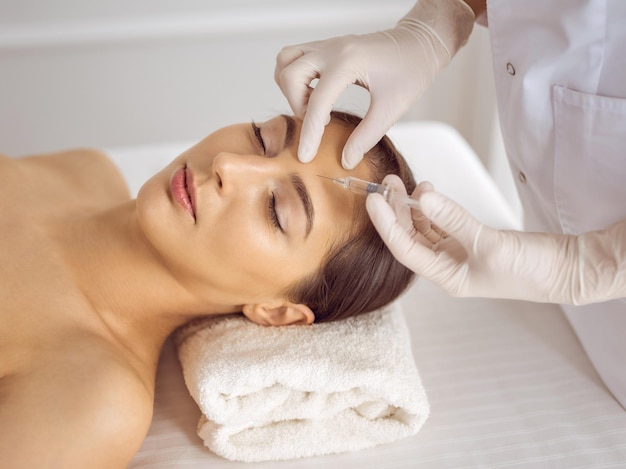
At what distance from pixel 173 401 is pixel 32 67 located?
62.3 inches

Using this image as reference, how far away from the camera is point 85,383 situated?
1136 mm

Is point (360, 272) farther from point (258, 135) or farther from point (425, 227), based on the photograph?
point (258, 135)

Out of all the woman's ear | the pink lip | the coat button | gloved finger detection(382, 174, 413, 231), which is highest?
the coat button

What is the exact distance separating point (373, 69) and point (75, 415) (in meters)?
0.85

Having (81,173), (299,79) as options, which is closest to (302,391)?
(299,79)

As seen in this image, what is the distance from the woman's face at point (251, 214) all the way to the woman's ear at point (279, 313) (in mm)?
47

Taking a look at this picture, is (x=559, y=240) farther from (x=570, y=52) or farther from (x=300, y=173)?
(x=300, y=173)

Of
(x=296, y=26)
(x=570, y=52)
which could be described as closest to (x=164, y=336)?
(x=570, y=52)

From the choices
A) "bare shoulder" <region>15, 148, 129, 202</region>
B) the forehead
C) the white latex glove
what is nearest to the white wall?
"bare shoulder" <region>15, 148, 129, 202</region>

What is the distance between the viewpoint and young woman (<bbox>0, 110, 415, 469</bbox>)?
3.67 ft

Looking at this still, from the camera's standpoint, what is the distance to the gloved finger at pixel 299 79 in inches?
51.0

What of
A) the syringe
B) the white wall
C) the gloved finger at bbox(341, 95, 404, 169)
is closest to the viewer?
the syringe

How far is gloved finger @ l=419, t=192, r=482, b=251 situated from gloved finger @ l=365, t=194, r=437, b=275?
0.06 meters

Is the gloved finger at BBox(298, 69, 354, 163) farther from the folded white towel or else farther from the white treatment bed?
the white treatment bed
